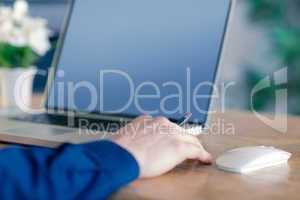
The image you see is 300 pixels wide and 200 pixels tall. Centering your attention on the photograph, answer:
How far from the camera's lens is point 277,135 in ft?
3.55

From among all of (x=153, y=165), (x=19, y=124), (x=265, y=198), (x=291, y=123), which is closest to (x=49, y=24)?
(x=19, y=124)

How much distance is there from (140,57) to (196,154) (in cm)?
46

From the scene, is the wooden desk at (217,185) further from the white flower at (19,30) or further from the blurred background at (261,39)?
the blurred background at (261,39)

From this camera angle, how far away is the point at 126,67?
1.24m

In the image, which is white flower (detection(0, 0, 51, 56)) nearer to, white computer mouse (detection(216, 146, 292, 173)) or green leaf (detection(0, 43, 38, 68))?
green leaf (detection(0, 43, 38, 68))

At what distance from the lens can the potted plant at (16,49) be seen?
4.72ft

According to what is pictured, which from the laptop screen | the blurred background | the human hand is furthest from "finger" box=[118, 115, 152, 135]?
the blurred background

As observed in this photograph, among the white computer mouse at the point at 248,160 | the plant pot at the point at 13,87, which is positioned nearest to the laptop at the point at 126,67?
the plant pot at the point at 13,87

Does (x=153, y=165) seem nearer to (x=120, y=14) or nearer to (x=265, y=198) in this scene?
(x=265, y=198)

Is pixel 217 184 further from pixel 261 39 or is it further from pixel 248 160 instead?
pixel 261 39

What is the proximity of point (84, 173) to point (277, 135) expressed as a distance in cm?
54

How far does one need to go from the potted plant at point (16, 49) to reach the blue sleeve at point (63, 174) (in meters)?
0.77

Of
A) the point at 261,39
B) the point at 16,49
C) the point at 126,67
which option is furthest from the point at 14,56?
the point at 261,39

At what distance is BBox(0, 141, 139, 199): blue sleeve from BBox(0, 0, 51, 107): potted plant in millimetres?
768
